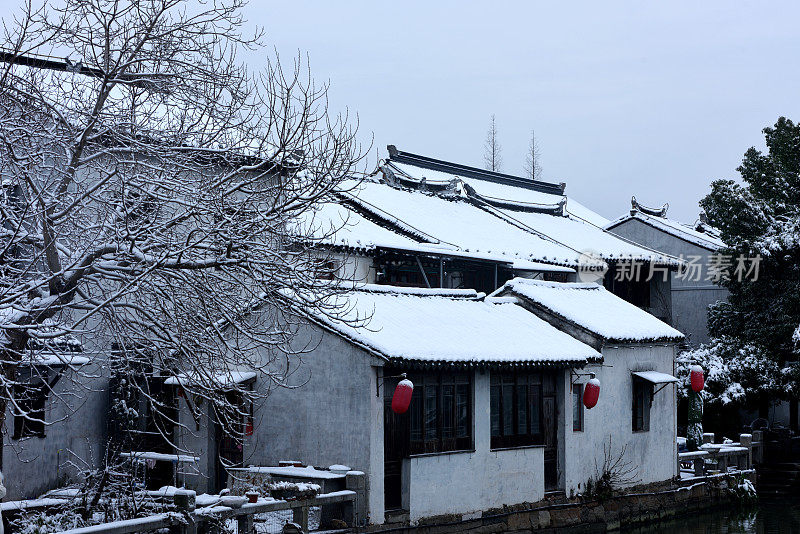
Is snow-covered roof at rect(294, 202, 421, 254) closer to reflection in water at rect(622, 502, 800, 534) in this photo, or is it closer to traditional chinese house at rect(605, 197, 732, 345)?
reflection in water at rect(622, 502, 800, 534)

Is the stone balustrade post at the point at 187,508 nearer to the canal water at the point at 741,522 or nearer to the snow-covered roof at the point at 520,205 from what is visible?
the canal water at the point at 741,522

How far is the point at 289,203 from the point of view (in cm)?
853

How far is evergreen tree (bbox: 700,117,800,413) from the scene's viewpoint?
77.5 feet

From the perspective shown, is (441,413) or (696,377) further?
(696,377)

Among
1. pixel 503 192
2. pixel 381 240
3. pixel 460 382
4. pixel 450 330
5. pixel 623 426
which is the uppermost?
pixel 503 192

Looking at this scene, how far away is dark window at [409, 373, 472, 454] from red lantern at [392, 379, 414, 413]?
1070 millimetres

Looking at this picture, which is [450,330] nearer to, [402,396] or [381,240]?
[402,396]

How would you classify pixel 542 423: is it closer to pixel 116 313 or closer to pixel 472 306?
pixel 472 306

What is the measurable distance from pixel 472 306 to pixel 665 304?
45.5ft

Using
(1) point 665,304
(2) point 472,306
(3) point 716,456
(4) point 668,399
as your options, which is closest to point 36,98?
(2) point 472,306

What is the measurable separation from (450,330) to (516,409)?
1.75 metres

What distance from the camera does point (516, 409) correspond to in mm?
15750

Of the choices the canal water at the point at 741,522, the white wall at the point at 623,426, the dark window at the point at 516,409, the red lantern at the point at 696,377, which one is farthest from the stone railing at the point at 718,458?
the dark window at the point at 516,409

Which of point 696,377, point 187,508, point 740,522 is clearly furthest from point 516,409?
point 187,508
